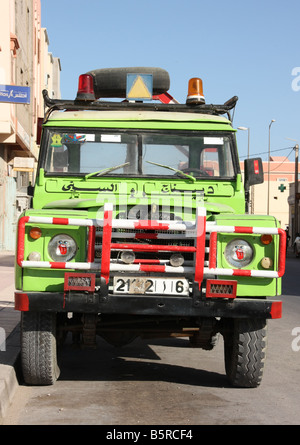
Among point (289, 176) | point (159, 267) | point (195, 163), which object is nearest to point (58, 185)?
point (195, 163)

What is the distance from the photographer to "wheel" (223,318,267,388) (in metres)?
6.38

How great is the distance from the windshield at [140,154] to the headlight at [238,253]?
5.26 feet

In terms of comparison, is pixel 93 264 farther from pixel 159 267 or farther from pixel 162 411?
pixel 162 411

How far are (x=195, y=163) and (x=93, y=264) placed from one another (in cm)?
218

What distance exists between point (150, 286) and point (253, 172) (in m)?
2.47

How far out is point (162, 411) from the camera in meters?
5.76

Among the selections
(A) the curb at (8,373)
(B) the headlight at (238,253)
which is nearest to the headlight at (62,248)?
(A) the curb at (8,373)

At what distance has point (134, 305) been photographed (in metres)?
6.04

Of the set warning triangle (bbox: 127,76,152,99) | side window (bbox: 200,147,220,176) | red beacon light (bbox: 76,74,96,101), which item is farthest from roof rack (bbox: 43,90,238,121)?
side window (bbox: 200,147,220,176)

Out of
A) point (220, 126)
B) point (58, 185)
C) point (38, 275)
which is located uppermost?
point (220, 126)

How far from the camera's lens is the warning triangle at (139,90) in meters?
8.91

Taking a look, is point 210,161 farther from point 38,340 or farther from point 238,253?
point 38,340

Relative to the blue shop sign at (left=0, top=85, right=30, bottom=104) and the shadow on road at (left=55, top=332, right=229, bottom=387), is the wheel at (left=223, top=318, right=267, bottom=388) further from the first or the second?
the blue shop sign at (left=0, top=85, right=30, bottom=104)

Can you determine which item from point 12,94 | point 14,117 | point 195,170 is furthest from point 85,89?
point 14,117
